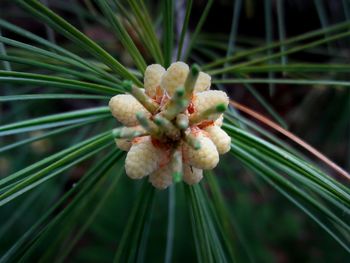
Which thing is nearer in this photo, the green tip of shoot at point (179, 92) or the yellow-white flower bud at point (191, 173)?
the green tip of shoot at point (179, 92)

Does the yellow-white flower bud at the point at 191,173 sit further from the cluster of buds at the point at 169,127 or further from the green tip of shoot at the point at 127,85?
the green tip of shoot at the point at 127,85

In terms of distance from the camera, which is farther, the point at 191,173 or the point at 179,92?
the point at 191,173

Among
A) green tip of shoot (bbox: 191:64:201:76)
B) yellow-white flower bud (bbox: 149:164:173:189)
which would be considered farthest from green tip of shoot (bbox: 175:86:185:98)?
yellow-white flower bud (bbox: 149:164:173:189)

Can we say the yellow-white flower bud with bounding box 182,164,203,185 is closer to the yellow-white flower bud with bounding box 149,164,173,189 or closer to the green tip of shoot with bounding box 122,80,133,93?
the yellow-white flower bud with bounding box 149,164,173,189

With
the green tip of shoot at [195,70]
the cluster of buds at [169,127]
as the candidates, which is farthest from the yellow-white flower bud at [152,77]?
the green tip of shoot at [195,70]

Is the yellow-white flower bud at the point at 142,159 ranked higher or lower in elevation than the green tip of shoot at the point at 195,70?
lower

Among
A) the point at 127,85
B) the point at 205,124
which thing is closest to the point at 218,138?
the point at 205,124

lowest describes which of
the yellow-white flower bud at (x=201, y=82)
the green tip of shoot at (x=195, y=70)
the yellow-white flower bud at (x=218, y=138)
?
the yellow-white flower bud at (x=218, y=138)

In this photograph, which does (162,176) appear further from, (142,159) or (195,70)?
(195,70)
